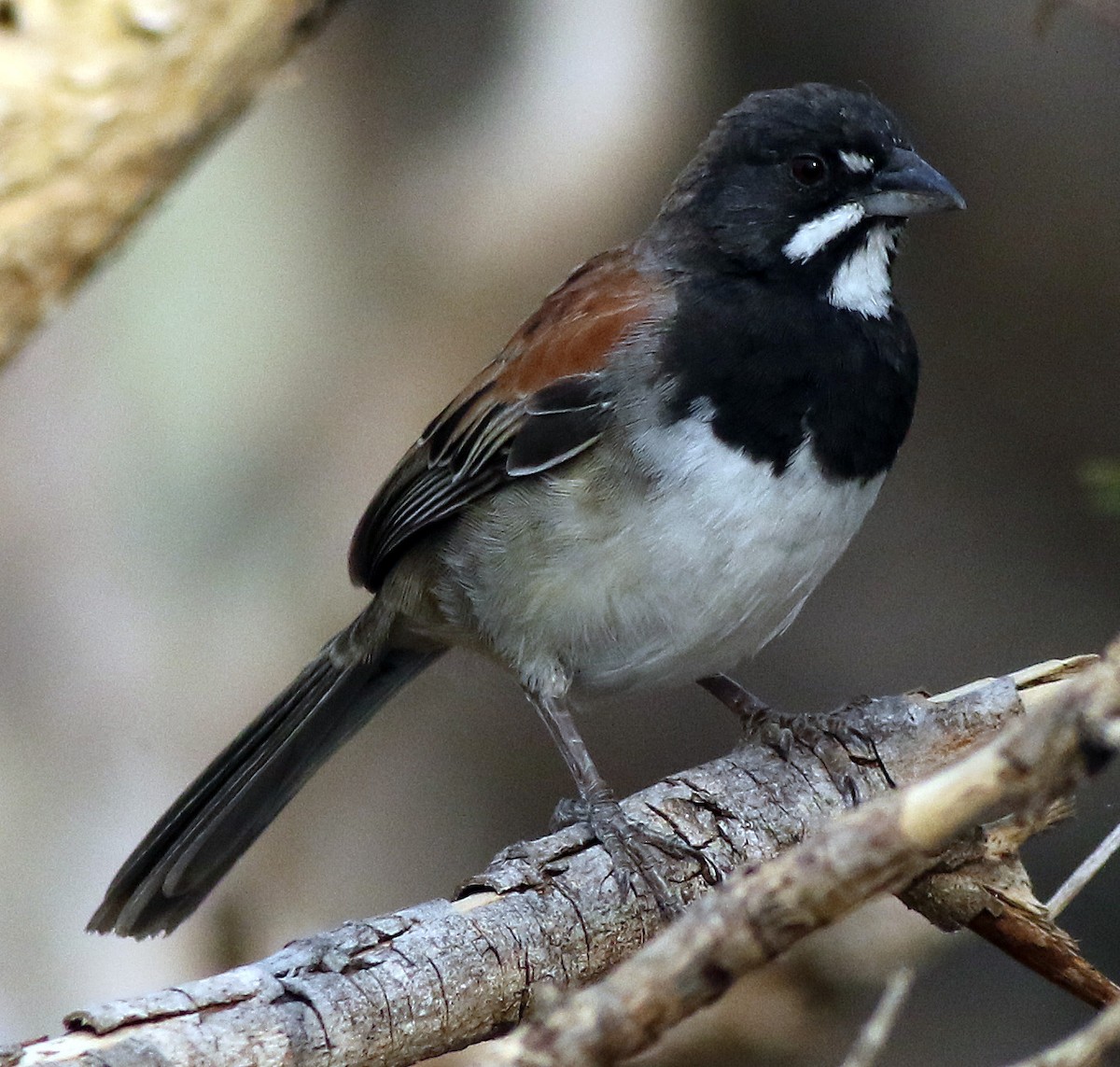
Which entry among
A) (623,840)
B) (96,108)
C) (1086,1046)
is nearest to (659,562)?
(623,840)

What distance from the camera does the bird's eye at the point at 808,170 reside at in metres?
Result: 4.13

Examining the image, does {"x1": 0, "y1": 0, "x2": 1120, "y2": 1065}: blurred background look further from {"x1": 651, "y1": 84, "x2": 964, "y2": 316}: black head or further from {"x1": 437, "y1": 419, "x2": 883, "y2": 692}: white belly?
{"x1": 437, "y1": 419, "x2": 883, "y2": 692}: white belly

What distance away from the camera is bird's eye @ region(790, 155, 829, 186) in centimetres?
413

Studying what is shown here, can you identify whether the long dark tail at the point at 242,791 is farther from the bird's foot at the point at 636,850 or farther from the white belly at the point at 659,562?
the bird's foot at the point at 636,850

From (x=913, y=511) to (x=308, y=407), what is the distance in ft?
9.48

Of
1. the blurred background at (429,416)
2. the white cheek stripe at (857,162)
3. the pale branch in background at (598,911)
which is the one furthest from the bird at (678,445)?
the blurred background at (429,416)

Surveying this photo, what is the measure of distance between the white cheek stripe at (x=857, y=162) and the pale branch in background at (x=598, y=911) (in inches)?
56.3

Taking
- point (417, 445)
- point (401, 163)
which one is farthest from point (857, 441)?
point (401, 163)

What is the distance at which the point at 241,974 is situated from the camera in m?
2.81

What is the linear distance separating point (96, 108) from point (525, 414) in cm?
152

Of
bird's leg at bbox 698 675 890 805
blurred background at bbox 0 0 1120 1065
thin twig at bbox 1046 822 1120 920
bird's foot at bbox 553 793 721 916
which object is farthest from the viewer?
blurred background at bbox 0 0 1120 1065

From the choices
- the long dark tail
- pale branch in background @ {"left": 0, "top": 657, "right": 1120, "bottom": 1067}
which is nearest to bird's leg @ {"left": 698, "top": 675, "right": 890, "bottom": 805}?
pale branch in background @ {"left": 0, "top": 657, "right": 1120, "bottom": 1067}

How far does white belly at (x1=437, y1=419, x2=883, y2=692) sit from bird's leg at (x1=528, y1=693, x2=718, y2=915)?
38 cm

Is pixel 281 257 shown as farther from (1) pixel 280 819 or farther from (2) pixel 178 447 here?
(1) pixel 280 819
